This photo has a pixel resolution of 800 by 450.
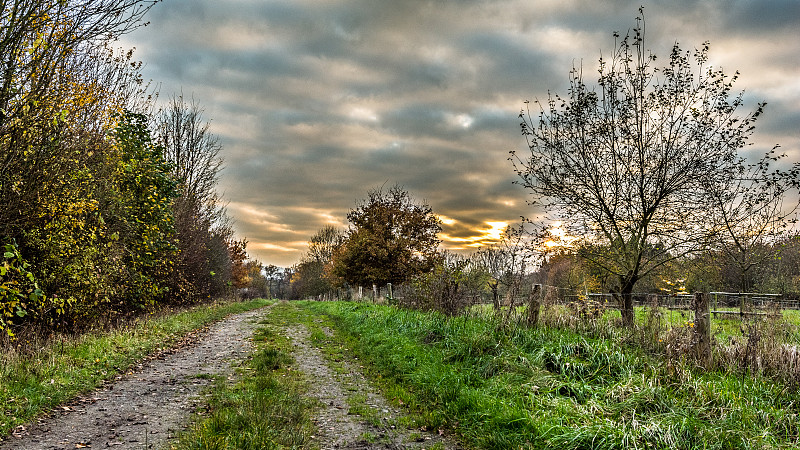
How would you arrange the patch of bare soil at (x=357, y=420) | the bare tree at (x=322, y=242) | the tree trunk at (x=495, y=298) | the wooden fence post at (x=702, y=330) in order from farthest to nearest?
the bare tree at (x=322, y=242) < the tree trunk at (x=495, y=298) < the wooden fence post at (x=702, y=330) < the patch of bare soil at (x=357, y=420)

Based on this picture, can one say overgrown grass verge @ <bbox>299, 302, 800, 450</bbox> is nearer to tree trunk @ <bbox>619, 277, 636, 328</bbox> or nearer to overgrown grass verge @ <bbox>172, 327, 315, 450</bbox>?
→ tree trunk @ <bbox>619, 277, 636, 328</bbox>

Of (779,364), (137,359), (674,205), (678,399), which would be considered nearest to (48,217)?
(137,359)

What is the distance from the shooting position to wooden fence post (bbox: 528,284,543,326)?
371 inches

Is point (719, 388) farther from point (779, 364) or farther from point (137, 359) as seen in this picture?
point (137, 359)

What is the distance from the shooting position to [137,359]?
9.96 m

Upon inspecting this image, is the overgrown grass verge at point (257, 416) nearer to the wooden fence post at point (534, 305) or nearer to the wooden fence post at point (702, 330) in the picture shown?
the wooden fence post at point (534, 305)

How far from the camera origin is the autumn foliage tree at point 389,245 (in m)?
31.1

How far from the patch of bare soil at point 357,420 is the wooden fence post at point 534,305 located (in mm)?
3806

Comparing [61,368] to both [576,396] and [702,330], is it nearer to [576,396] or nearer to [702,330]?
[576,396]

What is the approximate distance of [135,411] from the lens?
639cm

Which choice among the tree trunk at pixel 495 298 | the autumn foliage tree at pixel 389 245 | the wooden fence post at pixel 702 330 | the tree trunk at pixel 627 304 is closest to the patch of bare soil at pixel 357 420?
the tree trunk at pixel 495 298

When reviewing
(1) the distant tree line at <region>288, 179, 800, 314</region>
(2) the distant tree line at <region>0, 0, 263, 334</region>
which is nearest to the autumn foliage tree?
(1) the distant tree line at <region>288, 179, 800, 314</region>

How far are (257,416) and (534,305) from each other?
6.22 meters

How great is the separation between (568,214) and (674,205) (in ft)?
8.58
